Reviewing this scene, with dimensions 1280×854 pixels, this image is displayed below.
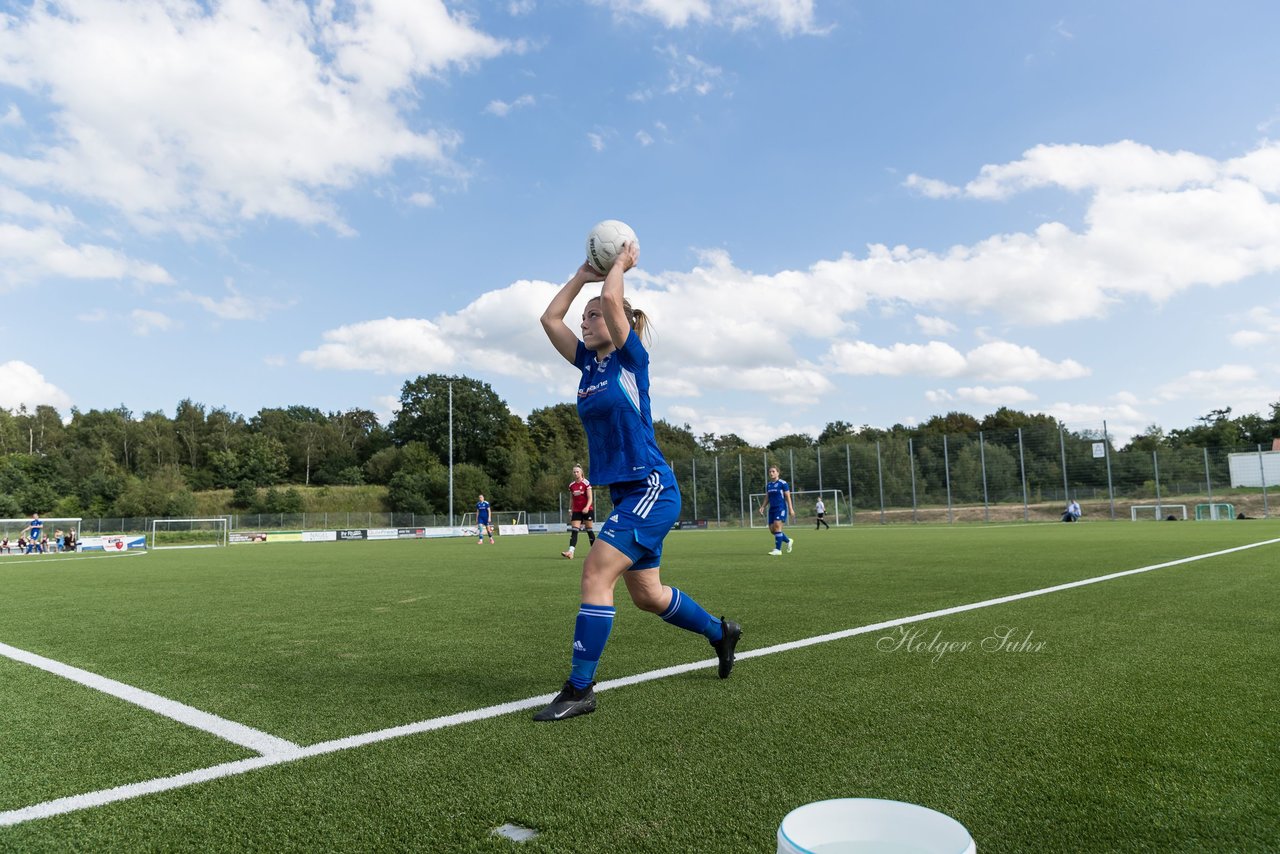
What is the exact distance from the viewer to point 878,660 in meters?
4.46

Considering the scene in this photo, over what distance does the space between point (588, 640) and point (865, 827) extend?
2252 millimetres

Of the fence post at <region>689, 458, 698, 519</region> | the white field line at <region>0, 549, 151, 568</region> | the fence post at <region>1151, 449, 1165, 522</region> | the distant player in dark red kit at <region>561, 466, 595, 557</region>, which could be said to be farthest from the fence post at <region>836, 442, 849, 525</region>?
the white field line at <region>0, 549, 151, 568</region>

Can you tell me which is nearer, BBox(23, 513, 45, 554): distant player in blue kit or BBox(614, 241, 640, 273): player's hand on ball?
BBox(614, 241, 640, 273): player's hand on ball

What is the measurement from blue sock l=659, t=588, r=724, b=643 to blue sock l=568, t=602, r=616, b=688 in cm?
45

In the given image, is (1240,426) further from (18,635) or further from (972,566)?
(18,635)

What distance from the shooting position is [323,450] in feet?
320

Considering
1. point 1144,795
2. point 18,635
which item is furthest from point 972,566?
point 18,635

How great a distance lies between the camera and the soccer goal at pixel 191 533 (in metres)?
36.2

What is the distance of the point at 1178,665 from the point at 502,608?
5.43 m

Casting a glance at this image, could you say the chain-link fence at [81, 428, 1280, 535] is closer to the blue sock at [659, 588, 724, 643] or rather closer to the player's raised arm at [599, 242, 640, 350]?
the blue sock at [659, 588, 724, 643]

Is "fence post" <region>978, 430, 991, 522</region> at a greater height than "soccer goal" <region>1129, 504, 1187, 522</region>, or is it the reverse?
"fence post" <region>978, 430, 991, 522</region>

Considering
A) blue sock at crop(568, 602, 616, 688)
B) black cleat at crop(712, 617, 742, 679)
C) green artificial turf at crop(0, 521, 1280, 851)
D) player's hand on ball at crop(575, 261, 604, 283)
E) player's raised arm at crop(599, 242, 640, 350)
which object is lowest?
green artificial turf at crop(0, 521, 1280, 851)

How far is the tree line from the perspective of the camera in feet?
233

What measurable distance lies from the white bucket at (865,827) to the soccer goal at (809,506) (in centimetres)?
4433
